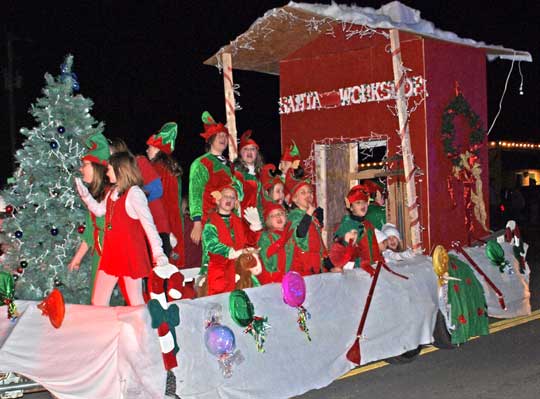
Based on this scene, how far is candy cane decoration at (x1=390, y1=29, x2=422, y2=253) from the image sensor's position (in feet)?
30.6

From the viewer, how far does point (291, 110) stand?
1171 centimetres

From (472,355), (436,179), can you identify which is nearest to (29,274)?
(472,355)

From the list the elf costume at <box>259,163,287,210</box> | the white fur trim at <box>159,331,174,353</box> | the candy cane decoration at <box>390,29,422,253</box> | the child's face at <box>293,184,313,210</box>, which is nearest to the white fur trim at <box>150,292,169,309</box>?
the white fur trim at <box>159,331,174,353</box>

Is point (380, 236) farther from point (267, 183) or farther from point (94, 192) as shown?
point (94, 192)

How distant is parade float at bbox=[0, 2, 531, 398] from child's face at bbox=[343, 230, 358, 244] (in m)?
0.47

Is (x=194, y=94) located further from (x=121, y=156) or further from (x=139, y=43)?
(x=121, y=156)

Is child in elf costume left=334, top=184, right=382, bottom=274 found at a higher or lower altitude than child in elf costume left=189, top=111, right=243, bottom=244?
lower

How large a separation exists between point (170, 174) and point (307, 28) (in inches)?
123

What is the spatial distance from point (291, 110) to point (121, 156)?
5.62 metres

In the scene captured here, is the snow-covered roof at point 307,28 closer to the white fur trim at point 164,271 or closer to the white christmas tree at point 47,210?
the white christmas tree at point 47,210

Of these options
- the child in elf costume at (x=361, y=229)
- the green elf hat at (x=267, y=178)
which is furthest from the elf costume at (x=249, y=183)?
the child in elf costume at (x=361, y=229)

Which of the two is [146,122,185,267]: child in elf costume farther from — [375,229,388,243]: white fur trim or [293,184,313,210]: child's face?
[375,229,388,243]: white fur trim

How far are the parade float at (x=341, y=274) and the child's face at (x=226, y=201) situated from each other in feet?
3.52

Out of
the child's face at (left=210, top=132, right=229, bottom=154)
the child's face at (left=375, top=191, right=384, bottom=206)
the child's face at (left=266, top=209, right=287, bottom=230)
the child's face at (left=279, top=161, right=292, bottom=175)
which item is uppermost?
the child's face at (left=210, top=132, right=229, bottom=154)
